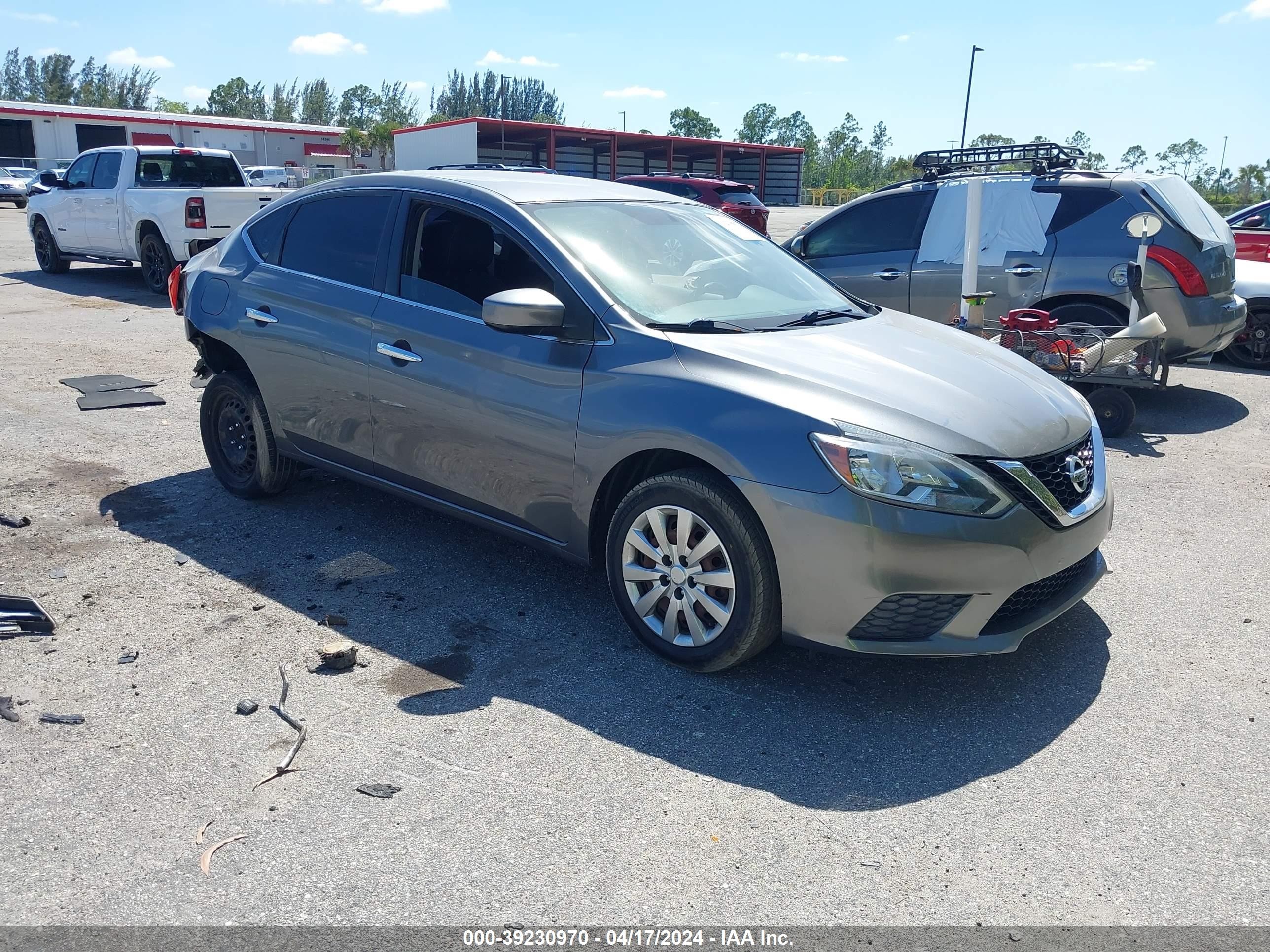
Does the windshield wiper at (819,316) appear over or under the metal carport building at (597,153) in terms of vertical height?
under

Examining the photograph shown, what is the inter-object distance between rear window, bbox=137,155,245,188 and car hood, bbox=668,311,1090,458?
12370mm

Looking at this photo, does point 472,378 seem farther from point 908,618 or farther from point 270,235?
point 908,618

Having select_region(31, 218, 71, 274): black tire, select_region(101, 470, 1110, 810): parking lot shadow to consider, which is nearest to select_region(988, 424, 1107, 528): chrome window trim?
select_region(101, 470, 1110, 810): parking lot shadow

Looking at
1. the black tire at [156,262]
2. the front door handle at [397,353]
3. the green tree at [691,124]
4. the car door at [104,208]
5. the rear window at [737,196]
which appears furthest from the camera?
the green tree at [691,124]

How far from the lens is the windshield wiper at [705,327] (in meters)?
4.14

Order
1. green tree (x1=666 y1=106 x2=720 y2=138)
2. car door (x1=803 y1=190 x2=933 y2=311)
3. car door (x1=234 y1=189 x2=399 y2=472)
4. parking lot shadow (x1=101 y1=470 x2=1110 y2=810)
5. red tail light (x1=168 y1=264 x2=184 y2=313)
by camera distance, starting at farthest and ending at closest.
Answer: green tree (x1=666 y1=106 x2=720 y2=138) < car door (x1=803 y1=190 x2=933 y2=311) < red tail light (x1=168 y1=264 x2=184 y2=313) < car door (x1=234 y1=189 x2=399 y2=472) < parking lot shadow (x1=101 y1=470 x2=1110 y2=810)

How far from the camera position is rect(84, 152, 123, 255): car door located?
14.5m

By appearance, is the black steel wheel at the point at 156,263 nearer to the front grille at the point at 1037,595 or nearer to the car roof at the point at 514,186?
the car roof at the point at 514,186

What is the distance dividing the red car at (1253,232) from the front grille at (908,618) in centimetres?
1170

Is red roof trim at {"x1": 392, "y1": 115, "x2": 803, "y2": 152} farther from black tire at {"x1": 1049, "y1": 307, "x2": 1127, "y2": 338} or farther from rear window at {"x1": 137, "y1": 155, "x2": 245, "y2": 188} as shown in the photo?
black tire at {"x1": 1049, "y1": 307, "x2": 1127, "y2": 338}

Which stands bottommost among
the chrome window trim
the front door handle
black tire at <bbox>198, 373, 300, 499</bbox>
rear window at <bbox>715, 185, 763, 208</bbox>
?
black tire at <bbox>198, 373, 300, 499</bbox>

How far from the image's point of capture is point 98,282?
16.0 m

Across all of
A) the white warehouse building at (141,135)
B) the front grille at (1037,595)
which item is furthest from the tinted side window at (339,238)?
the white warehouse building at (141,135)

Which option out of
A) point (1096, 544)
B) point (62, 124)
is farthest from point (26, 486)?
point (62, 124)
